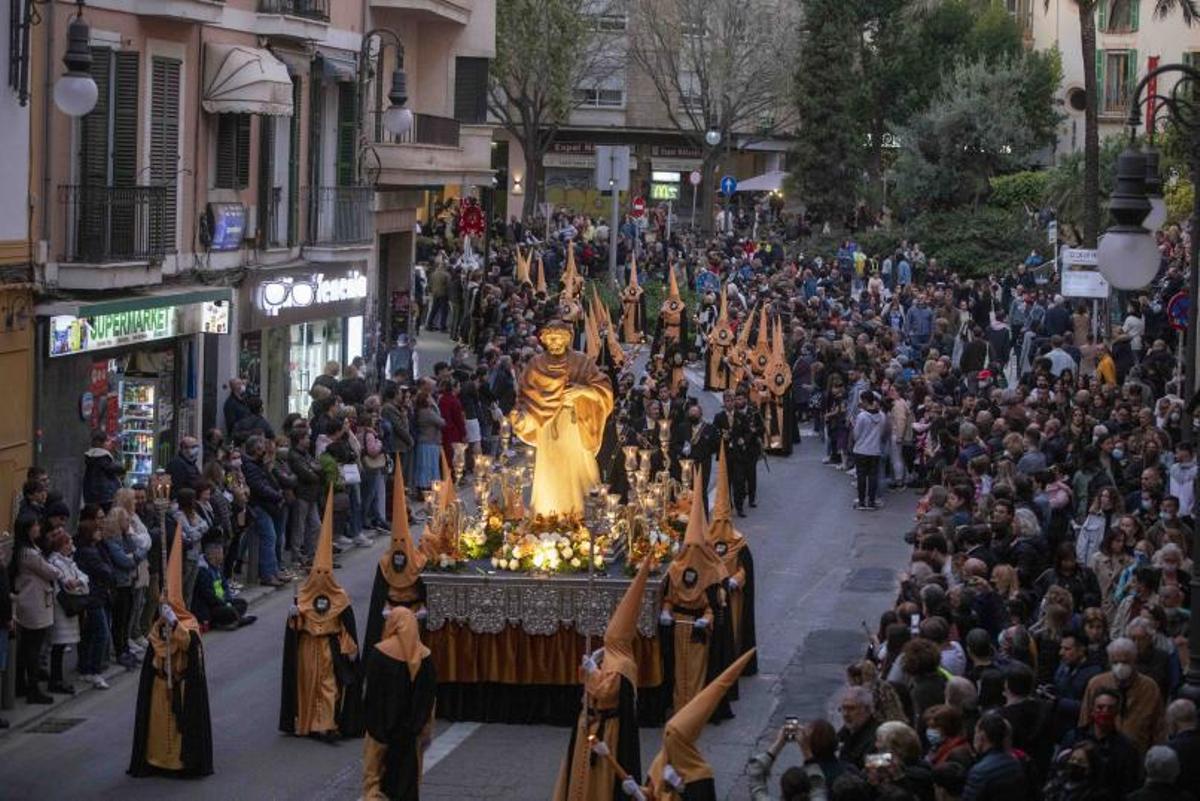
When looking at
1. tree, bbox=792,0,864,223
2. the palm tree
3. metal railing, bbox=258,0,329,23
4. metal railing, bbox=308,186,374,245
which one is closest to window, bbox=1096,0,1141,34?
tree, bbox=792,0,864,223

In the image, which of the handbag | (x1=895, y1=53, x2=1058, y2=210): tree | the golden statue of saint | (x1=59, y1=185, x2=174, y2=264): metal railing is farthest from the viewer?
(x1=895, y1=53, x2=1058, y2=210): tree

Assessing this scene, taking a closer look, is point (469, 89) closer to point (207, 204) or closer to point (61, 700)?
point (207, 204)

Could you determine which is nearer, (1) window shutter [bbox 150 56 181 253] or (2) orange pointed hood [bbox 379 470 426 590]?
(2) orange pointed hood [bbox 379 470 426 590]

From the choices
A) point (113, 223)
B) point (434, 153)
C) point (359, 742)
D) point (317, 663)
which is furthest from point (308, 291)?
point (359, 742)

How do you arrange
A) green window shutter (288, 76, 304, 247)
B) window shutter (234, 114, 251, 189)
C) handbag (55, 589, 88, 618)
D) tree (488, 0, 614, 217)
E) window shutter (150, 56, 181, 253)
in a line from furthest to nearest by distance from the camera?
tree (488, 0, 614, 217) < green window shutter (288, 76, 304, 247) < window shutter (234, 114, 251, 189) < window shutter (150, 56, 181, 253) < handbag (55, 589, 88, 618)

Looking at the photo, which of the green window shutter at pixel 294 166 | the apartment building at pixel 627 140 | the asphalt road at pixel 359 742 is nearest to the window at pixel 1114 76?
the apartment building at pixel 627 140

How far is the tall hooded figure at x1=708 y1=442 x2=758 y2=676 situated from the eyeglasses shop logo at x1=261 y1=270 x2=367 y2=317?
1246 centimetres

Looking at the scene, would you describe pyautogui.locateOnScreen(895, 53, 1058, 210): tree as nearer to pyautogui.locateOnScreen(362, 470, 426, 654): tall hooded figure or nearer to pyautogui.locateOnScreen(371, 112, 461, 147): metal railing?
pyautogui.locateOnScreen(371, 112, 461, 147): metal railing

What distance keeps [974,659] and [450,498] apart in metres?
6.05

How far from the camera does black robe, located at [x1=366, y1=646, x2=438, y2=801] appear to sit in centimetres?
1487

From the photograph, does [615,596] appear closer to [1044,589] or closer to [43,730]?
[1044,589]

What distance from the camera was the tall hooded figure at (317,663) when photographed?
17594mm

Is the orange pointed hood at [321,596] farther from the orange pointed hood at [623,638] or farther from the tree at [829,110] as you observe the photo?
the tree at [829,110]

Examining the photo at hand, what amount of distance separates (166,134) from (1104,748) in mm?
18249
